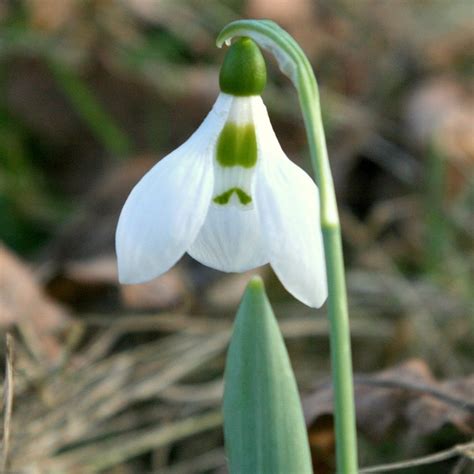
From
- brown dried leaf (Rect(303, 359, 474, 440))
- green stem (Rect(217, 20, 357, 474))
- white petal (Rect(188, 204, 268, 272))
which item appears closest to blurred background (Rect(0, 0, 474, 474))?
brown dried leaf (Rect(303, 359, 474, 440))

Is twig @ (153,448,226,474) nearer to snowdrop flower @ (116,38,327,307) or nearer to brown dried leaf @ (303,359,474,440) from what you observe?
brown dried leaf @ (303,359,474,440)

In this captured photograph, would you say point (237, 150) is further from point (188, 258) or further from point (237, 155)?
point (188, 258)

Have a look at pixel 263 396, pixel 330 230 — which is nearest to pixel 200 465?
pixel 263 396

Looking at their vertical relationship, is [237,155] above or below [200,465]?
below

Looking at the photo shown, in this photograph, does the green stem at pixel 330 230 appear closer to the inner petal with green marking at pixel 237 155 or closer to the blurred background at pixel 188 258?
the inner petal with green marking at pixel 237 155

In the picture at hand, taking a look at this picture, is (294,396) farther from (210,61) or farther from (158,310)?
(210,61)

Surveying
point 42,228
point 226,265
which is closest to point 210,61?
point 42,228
